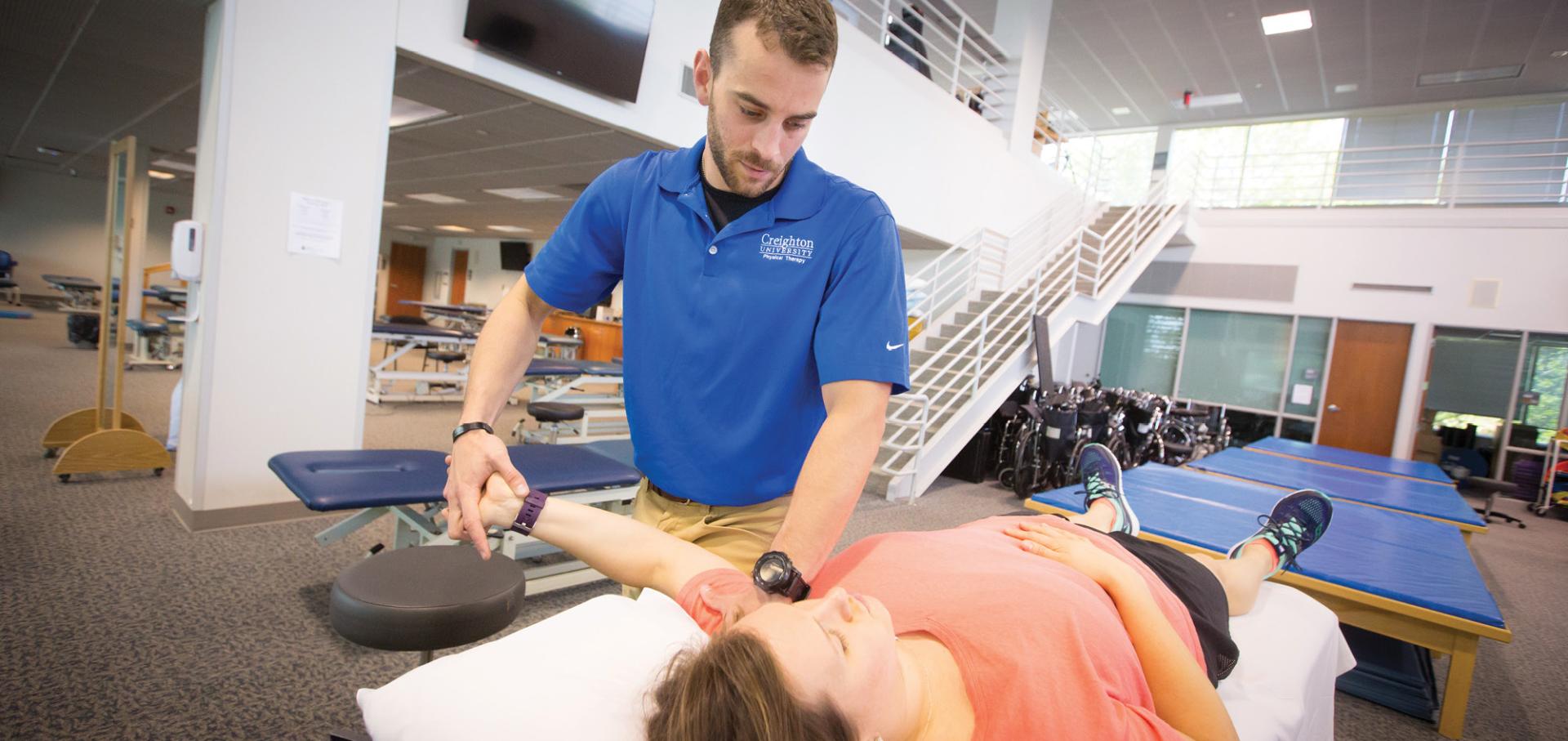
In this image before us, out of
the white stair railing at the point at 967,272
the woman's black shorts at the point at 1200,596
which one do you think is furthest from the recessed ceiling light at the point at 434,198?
the woman's black shorts at the point at 1200,596

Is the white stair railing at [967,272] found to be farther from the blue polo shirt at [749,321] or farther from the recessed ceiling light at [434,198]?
the recessed ceiling light at [434,198]

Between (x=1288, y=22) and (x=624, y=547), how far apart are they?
31.4ft

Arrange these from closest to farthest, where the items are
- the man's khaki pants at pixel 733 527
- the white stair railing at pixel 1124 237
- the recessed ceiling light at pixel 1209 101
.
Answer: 1. the man's khaki pants at pixel 733 527
2. the white stair railing at pixel 1124 237
3. the recessed ceiling light at pixel 1209 101

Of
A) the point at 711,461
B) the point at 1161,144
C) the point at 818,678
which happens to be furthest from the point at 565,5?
the point at 1161,144

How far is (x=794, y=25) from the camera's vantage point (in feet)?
2.71

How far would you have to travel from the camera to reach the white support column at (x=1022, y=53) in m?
7.45

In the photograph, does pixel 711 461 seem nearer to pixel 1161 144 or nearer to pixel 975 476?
pixel 975 476

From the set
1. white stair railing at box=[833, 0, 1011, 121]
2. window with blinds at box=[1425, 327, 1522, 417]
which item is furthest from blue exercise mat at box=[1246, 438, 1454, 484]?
white stair railing at box=[833, 0, 1011, 121]

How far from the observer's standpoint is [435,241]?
58.7 feet

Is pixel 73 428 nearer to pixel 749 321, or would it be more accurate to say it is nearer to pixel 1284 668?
pixel 749 321

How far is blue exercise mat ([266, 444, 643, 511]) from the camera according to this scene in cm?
209

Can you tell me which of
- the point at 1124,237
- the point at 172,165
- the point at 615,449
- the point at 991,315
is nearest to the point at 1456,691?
the point at 615,449

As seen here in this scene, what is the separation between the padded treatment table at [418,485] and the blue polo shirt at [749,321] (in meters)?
1.22

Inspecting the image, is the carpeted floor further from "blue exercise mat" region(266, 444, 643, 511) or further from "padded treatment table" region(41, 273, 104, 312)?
"padded treatment table" region(41, 273, 104, 312)
